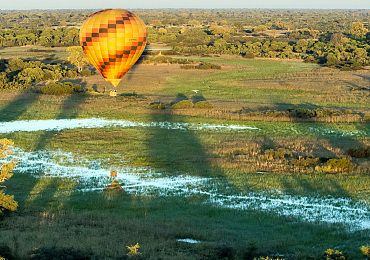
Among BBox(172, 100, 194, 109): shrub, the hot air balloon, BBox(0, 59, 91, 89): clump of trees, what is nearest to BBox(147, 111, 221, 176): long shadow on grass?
the hot air balloon

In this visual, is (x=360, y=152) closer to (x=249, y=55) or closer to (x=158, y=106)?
(x=158, y=106)

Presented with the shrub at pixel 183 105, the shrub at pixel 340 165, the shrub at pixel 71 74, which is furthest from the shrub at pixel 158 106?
the shrub at pixel 71 74

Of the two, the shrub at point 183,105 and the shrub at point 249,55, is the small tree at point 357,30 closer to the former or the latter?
the shrub at point 249,55

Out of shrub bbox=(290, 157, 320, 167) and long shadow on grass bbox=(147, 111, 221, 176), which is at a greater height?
shrub bbox=(290, 157, 320, 167)

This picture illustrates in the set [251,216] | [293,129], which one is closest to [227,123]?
[293,129]

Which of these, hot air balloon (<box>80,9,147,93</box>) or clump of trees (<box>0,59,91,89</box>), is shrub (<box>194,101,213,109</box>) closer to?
hot air balloon (<box>80,9,147,93</box>)

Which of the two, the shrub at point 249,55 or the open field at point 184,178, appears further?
the shrub at point 249,55
